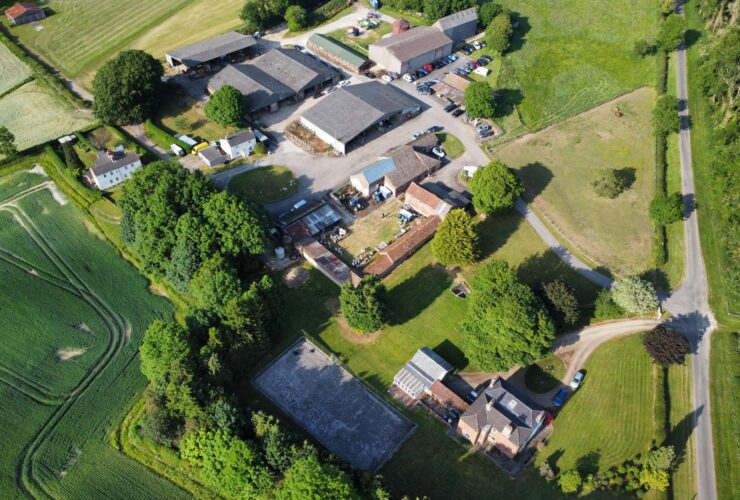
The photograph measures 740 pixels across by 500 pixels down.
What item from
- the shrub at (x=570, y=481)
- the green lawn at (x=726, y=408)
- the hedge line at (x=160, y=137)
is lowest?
the green lawn at (x=726, y=408)

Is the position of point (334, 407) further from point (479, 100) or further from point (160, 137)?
point (479, 100)

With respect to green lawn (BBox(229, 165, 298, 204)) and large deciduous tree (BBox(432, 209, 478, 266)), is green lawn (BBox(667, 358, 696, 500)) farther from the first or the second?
green lawn (BBox(229, 165, 298, 204))

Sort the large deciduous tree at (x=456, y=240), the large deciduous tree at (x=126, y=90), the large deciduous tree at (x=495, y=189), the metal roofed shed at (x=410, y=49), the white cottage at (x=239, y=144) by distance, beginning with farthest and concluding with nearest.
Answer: the metal roofed shed at (x=410, y=49)
the large deciduous tree at (x=126, y=90)
the white cottage at (x=239, y=144)
the large deciduous tree at (x=495, y=189)
the large deciduous tree at (x=456, y=240)

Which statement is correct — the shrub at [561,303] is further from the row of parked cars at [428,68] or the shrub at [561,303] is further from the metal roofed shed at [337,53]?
the metal roofed shed at [337,53]

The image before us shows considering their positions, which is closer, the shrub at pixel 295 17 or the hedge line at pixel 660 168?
the hedge line at pixel 660 168

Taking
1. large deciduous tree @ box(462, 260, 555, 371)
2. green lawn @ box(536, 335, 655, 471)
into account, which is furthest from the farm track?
green lawn @ box(536, 335, 655, 471)

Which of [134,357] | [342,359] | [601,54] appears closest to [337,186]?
[342,359]

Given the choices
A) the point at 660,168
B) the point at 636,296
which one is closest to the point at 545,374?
the point at 636,296

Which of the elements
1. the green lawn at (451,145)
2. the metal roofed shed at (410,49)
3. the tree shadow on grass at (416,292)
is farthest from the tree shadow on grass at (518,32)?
the tree shadow on grass at (416,292)
